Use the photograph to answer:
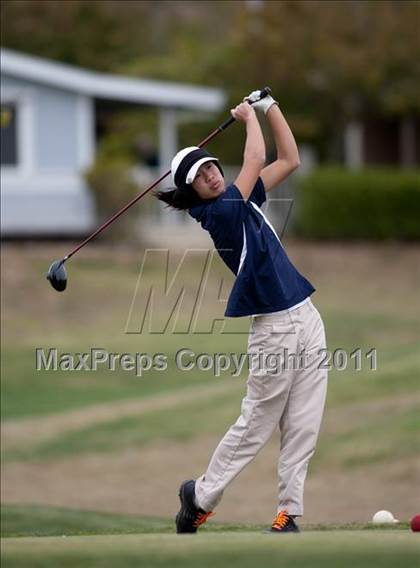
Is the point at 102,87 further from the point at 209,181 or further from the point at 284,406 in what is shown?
the point at 284,406

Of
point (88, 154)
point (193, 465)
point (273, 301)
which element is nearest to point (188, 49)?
point (88, 154)

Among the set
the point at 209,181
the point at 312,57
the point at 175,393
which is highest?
the point at 209,181

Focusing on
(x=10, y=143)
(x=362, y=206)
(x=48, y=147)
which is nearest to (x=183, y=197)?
(x=10, y=143)

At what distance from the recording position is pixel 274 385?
697 cm

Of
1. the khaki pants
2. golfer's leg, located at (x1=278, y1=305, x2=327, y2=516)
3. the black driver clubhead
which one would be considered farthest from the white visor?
the black driver clubhead

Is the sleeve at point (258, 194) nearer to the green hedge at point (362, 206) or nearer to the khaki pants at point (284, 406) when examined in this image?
the khaki pants at point (284, 406)

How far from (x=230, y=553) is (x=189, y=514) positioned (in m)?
1.53

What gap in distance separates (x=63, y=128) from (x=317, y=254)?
631 centimetres

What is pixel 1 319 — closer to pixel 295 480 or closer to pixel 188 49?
pixel 295 480

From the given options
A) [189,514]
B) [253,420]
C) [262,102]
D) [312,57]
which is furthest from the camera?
[312,57]

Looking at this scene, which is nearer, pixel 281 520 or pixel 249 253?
pixel 249 253

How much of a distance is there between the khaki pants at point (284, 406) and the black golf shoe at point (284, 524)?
0.12 feet

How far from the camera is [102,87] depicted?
30953 mm

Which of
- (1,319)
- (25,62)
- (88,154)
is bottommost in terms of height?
(1,319)
